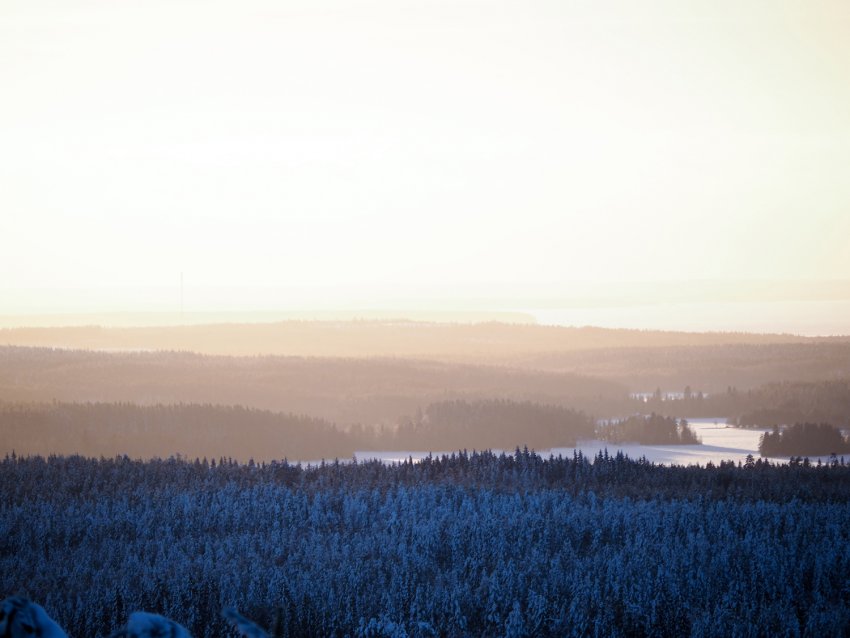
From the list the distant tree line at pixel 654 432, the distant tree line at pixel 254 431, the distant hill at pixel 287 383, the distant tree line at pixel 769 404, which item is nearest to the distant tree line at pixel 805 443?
the distant tree line at pixel 654 432

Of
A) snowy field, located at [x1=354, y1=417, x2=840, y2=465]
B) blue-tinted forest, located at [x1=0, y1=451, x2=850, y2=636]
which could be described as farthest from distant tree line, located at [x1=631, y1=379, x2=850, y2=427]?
blue-tinted forest, located at [x1=0, y1=451, x2=850, y2=636]

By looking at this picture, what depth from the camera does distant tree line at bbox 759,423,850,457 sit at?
46438 millimetres

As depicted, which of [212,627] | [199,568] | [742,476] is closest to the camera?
[212,627]

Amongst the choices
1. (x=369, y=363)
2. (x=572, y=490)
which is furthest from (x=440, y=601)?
(x=369, y=363)

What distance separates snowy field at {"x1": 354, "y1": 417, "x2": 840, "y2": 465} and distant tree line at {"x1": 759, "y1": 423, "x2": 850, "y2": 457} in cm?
44

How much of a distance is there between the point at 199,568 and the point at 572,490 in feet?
33.2

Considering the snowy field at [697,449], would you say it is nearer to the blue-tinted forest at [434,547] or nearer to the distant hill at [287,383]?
the distant hill at [287,383]

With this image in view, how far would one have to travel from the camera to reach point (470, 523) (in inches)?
790

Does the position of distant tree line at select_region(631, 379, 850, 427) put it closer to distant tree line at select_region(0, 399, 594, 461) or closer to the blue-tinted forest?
distant tree line at select_region(0, 399, 594, 461)

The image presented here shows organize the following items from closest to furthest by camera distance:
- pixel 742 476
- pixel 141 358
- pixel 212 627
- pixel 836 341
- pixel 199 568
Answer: pixel 212 627
pixel 199 568
pixel 742 476
pixel 141 358
pixel 836 341

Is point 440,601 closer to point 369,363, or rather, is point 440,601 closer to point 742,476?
point 742,476

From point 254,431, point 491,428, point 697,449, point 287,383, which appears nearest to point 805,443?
point 697,449

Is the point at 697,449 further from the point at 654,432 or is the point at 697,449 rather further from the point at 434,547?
the point at 434,547

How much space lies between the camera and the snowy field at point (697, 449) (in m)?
42.7
